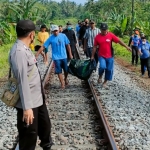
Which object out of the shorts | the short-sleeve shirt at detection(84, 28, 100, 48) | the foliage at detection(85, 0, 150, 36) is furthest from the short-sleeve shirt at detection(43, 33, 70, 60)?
the foliage at detection(85, 0, 150, 36)

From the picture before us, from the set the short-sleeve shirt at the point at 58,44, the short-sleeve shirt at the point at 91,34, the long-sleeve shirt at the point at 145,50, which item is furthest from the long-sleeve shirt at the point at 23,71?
the long-sleeve shirt at the point at 145,50

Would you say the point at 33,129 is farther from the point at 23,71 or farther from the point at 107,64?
the point at 107,64

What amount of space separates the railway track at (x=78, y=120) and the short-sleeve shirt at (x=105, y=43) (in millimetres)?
1028

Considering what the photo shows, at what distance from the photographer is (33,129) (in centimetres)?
439

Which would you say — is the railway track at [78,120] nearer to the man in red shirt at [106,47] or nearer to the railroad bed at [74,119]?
the railroad bed at [74,119]

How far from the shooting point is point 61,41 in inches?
383

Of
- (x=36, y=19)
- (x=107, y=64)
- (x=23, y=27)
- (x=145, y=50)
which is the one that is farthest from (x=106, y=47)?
(x=36, y=19)

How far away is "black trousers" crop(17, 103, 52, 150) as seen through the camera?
4340 millimetres

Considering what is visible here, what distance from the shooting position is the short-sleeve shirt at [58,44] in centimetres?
971

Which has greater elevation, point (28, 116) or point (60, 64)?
point (28, 116)

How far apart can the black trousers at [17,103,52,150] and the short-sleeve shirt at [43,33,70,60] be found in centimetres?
507

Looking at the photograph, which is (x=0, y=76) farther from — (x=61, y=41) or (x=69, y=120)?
(x=69, y=120)

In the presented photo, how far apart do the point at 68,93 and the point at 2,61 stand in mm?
8386

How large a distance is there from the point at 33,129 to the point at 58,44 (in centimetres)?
556
